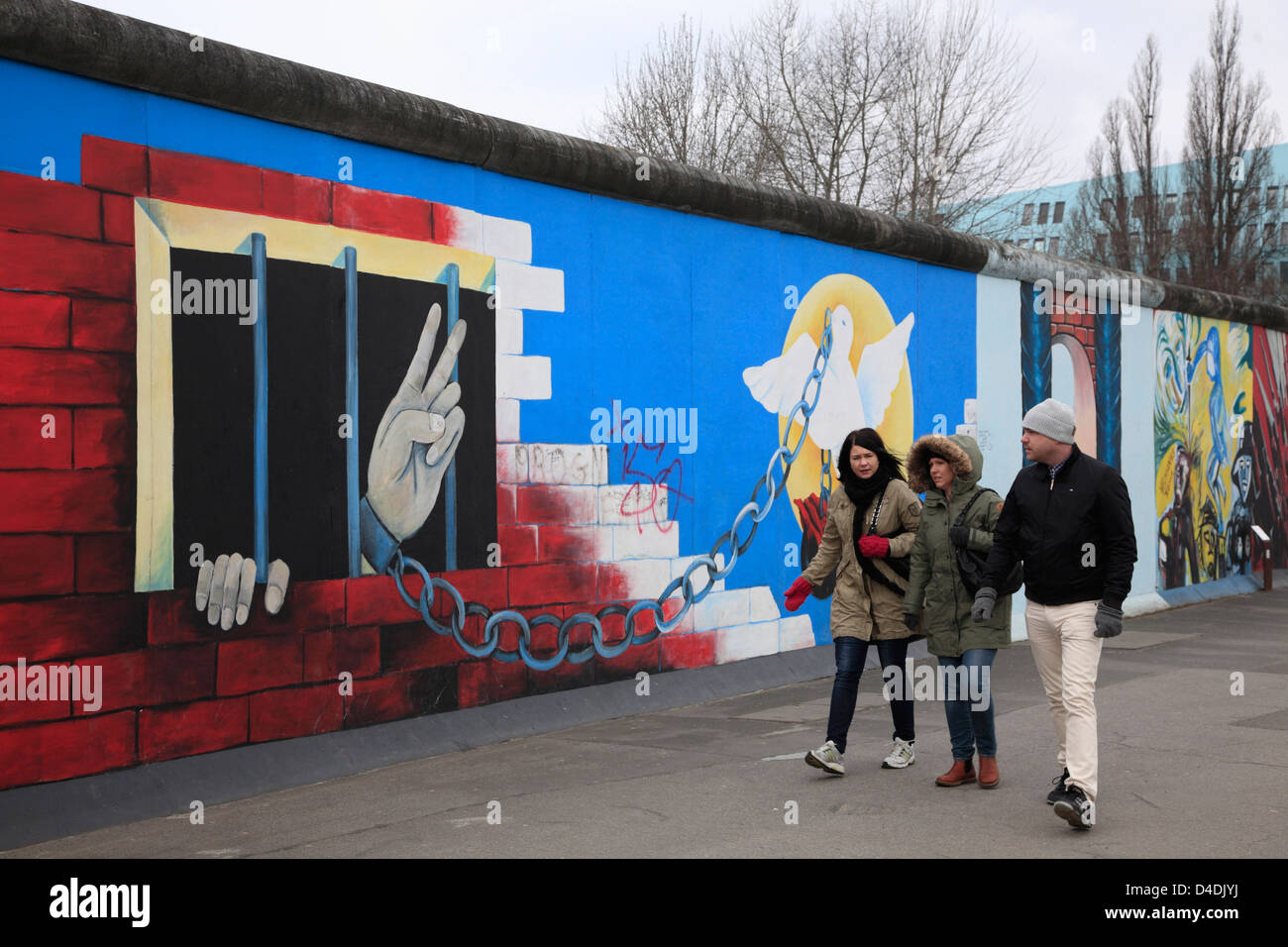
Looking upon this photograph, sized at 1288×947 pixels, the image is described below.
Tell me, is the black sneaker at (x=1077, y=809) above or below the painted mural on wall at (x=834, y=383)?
below

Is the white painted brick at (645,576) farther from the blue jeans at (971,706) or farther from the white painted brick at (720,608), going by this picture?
the blue jeans at (971,706)

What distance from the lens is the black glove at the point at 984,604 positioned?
6.24 meters

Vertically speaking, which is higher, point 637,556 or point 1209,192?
point 1209,192

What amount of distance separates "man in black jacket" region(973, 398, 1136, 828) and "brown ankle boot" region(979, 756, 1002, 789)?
502 millimetres

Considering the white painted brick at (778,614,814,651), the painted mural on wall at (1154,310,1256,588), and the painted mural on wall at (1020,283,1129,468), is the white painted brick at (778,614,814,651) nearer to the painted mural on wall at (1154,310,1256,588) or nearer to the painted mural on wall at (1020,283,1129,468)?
the painted mural on wall at (1020,283,1129,468)

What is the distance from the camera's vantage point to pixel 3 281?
19.9 feet

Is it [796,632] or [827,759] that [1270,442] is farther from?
[827,759]

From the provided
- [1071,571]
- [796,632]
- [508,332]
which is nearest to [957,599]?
[1071,571]

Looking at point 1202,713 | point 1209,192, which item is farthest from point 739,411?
point 1209,192

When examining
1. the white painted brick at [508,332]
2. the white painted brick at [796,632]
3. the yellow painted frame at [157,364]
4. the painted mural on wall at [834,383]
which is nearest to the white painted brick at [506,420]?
the white painted brick at [508,332]

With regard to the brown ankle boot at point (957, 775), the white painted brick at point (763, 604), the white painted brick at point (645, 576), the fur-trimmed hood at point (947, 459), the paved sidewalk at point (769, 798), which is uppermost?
the fur-trimmed hood at point (947, 459)

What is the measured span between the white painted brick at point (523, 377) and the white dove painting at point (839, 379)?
234 cm

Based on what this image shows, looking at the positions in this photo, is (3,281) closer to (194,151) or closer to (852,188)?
(194,151)
